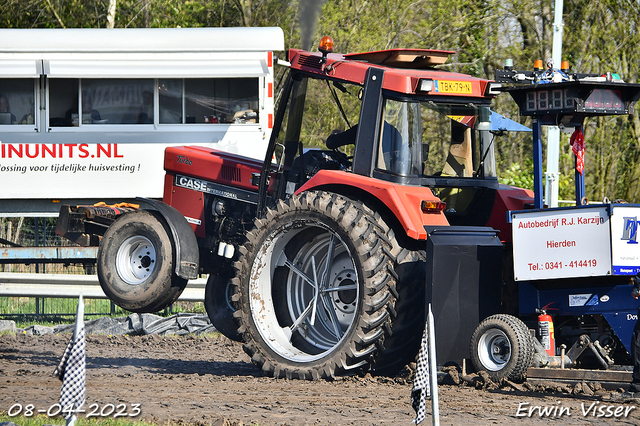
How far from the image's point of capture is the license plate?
6410 mm

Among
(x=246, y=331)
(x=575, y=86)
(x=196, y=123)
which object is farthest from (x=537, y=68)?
(x=196, y=123)

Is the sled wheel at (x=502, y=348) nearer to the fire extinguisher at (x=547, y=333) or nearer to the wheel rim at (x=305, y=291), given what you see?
the fire extinguisher at (x=547, y=333)

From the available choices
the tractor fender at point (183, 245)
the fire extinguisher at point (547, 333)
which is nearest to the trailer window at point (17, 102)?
the tractor fender at point (183, 245)

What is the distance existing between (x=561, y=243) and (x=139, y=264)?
164 inches

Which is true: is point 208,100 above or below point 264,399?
above

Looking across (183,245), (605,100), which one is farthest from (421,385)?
(183,245)

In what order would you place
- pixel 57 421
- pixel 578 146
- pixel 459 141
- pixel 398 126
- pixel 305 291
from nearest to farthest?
1. pixel 57 421
2. pixel 578 146
3. pixel 398 126
4. pixel 459 141
5. pixel 305 291

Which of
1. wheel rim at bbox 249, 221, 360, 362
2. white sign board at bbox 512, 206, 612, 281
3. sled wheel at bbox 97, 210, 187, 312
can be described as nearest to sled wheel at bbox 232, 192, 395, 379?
wheel rim at bbox 249, 221, 360, 362

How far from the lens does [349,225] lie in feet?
20.2

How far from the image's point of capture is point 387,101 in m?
6.39

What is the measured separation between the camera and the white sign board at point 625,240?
5395mm

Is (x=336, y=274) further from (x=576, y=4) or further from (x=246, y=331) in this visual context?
(x=576, y=4)

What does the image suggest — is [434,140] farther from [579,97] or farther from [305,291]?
[305,291]

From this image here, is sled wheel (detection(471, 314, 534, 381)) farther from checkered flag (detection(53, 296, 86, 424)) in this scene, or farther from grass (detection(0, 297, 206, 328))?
grass (detection(0, 297, 206, 328))
